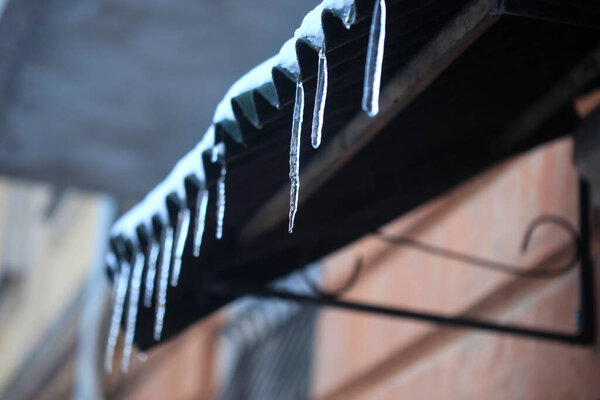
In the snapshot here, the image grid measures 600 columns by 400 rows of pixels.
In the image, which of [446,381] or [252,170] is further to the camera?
[446,381]

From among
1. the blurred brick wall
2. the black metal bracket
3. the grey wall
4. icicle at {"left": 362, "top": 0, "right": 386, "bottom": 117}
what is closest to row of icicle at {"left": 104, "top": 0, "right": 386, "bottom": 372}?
icicle at {"left": 362, "top": 0, "right": 386, "bottom": 117}

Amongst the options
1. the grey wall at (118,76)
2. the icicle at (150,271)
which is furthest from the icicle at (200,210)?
the grey wall at (118,76)

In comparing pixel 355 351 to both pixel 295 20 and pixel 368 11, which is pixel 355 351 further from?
pixel 368 11

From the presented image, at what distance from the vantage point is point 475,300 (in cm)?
422

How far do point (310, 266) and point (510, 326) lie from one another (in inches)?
112

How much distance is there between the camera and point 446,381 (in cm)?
434

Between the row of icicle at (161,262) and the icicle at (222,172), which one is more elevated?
the icicle at (222,172)

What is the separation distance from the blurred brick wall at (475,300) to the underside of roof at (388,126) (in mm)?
688

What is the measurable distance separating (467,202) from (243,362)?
9.97 feet

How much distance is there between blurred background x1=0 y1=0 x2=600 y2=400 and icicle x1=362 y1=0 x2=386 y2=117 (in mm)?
1228

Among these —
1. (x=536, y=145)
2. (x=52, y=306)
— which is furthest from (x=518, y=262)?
(x=52, y=306)

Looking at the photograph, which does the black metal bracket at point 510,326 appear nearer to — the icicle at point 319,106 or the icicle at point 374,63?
the icicle at point 319,106

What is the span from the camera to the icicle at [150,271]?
3.06m

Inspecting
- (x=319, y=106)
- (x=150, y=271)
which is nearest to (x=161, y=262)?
(x=150, y=271)
